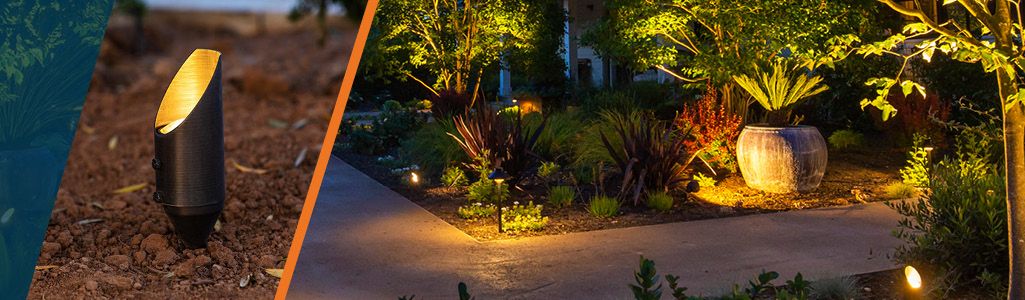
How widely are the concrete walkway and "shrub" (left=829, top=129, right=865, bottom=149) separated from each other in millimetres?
3744

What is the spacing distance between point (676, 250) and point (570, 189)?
2.20 meters

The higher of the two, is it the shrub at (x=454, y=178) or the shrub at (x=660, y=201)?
the shrub at (x=660, y=201)

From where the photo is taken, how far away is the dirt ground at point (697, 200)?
665 cm

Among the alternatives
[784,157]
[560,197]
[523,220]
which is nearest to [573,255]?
[523,220]

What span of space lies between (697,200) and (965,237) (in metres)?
3.25

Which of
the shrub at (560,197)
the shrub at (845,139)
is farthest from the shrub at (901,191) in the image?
the shrub at (845,139)

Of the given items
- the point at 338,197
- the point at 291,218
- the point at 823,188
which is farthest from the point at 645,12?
the point at 291,218

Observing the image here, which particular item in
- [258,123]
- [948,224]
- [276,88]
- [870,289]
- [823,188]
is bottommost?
[823,188]

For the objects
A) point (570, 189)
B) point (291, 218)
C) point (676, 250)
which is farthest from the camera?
point (570, 189)

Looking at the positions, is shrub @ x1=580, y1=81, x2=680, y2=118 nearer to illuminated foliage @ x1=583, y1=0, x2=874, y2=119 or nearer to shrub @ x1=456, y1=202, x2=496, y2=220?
illuminated foliage @ x1=583, y1=0, x2=874, y2=119

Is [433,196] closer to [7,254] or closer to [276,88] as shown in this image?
[7,254]

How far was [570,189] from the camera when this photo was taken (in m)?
7.81

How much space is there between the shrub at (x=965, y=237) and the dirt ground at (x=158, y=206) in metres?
2.75

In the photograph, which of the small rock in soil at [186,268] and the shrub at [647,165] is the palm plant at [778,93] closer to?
the shrub at [647,165]
